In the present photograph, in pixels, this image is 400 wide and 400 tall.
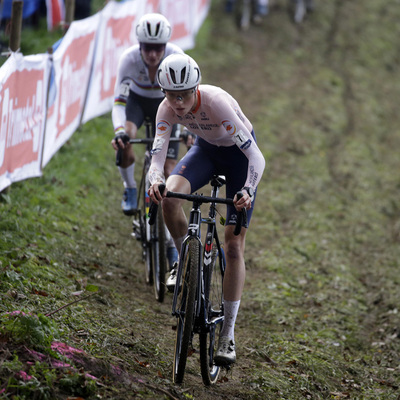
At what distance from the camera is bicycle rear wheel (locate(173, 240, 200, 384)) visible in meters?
4.69

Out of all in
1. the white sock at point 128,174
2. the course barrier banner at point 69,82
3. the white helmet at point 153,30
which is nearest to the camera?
the white helmet at point 153,30

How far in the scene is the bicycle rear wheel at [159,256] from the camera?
6.75 m

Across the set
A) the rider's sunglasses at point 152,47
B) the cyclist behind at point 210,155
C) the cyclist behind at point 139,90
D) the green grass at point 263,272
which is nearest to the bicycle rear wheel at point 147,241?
the green grass at point 263,272

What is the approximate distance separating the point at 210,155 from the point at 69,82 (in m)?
4.72

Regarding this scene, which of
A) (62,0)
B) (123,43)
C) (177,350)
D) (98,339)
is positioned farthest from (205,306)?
(62,0)

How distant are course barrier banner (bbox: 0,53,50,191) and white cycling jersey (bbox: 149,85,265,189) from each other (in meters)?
2.31

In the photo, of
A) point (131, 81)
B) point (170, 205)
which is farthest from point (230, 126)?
point (131, 81)

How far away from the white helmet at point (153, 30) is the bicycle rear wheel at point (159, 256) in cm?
199

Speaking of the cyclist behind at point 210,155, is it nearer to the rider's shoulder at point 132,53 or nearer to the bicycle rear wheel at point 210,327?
the bicycle rear wheel at point 210,327

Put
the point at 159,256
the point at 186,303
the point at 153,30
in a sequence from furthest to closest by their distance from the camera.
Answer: the point at 153,30 → the point at 159,256 → the point at 186,303

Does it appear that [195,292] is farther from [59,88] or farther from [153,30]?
[59,88]

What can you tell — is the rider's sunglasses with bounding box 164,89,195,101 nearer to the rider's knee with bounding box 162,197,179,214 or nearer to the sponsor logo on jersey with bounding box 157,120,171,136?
the sponsor logo on jersey with bounding box 157,120,171,136

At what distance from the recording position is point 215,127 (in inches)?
209

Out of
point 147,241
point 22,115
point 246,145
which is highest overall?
point 246,145
